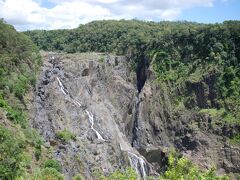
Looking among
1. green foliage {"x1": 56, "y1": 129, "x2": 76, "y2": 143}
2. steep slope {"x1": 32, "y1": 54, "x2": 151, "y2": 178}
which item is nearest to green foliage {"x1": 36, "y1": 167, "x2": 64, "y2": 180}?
steep slope {"x1": 32, "y1": 54, "x2": 151, "y2": 178}

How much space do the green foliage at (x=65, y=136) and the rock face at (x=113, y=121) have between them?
19.9 inches

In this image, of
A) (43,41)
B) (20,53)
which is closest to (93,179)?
(20,53)

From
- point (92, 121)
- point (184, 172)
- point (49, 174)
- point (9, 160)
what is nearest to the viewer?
point (184, 172)

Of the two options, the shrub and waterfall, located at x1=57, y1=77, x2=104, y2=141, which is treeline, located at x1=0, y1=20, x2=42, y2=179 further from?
waterfall, located at x1=57, y1=77, x2=104, y2=141

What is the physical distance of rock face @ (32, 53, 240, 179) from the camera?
5447 centimetres

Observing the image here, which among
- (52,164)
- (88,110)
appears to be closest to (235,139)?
(88,110)

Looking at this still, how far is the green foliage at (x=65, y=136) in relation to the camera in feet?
172

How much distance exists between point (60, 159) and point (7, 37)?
2389 centimetres

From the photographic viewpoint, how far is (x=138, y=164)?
59.9 metres

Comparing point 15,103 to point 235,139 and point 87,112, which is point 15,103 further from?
point 235,139

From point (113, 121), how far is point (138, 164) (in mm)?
10957

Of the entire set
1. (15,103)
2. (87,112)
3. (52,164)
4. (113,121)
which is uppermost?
(15,103)

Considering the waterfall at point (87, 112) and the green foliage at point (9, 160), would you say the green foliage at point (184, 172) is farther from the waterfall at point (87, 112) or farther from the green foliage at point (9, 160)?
the waterfall at point (87, 112)

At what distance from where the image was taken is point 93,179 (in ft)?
163
